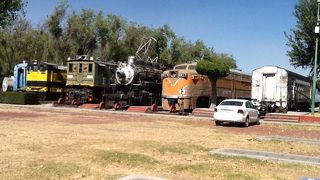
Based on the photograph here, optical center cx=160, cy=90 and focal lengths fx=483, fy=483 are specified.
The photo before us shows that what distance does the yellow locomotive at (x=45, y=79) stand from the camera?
135 feet

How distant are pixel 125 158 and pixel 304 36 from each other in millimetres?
30874

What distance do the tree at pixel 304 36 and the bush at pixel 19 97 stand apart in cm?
2156

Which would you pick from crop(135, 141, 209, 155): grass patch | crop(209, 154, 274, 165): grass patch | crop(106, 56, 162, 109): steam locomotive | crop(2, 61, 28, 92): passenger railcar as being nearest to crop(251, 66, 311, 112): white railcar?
crop(106, 56, 162, 109): steam locomotive

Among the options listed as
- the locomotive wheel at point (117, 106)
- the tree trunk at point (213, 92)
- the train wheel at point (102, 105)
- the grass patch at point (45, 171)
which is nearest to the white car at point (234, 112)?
the tree trunk at point (213, 92)

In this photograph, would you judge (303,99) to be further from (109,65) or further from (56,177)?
(56,177)

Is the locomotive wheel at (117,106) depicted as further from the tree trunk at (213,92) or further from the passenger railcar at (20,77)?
the passenger railcar at (20,77)

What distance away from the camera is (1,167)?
9742 mm

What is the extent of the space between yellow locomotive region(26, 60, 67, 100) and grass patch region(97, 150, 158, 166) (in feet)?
99.2

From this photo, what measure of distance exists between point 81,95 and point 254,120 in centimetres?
1666

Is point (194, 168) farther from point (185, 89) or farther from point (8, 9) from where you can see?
point (8, 9)

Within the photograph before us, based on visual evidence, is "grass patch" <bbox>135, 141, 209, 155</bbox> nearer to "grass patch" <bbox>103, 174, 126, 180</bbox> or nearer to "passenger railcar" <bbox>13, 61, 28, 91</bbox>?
"grass patch" <bbox>103, 174, 126, 180</bbox>

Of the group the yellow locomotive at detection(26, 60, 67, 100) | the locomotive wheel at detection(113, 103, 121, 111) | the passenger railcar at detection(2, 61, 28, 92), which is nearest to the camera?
the locomotive wheel at detection(113, 103, 121, 111)

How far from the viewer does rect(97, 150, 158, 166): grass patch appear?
36.0ft

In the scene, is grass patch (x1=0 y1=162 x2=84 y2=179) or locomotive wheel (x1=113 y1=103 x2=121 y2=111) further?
locomotive wheel (x1=113 y1=103 x2=121 y2=111)
